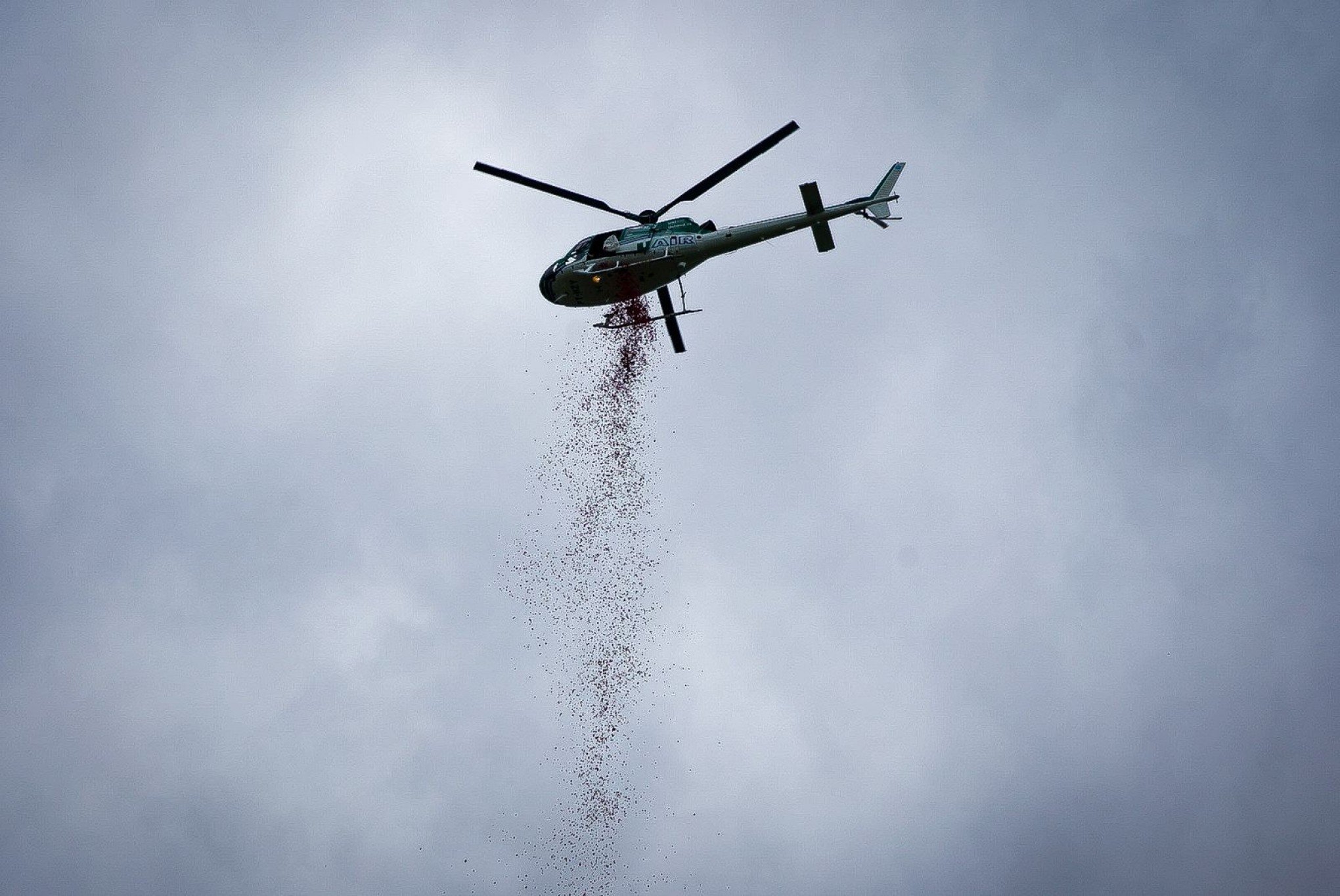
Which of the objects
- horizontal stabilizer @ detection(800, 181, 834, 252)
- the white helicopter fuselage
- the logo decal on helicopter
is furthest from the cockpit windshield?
horizontal stabilizer @ detection(800, 181, 834, 252)

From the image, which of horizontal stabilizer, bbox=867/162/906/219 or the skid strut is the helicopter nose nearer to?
the skid strut

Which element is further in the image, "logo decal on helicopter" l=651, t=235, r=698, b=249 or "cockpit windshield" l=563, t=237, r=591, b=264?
"cockpit windshield" l=563, t=237, r=591, b=264

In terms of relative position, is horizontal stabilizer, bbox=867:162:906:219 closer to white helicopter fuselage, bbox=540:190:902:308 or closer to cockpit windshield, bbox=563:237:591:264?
white helicopter fuselage, bbox=540:190:902:308

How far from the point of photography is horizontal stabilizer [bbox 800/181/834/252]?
30.9 metres

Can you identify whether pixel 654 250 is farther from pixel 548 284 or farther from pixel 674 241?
pixel 548 284

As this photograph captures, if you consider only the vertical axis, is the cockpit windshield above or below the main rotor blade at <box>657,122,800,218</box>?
above

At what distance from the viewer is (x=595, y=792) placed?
117 ft

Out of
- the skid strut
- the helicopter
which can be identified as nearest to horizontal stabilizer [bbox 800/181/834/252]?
the helicopter

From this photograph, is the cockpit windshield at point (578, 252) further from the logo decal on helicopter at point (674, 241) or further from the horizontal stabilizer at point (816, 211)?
the horizontal stabilizer at point (816, 211)

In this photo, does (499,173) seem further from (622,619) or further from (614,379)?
(622,619)

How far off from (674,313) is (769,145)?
8425 mm

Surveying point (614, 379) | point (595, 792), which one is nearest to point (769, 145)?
point (614, 379)

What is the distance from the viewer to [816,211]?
31.4 m

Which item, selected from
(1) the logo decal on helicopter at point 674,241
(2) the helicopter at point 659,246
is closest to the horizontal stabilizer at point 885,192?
(2) the helicopter at point 659,246
